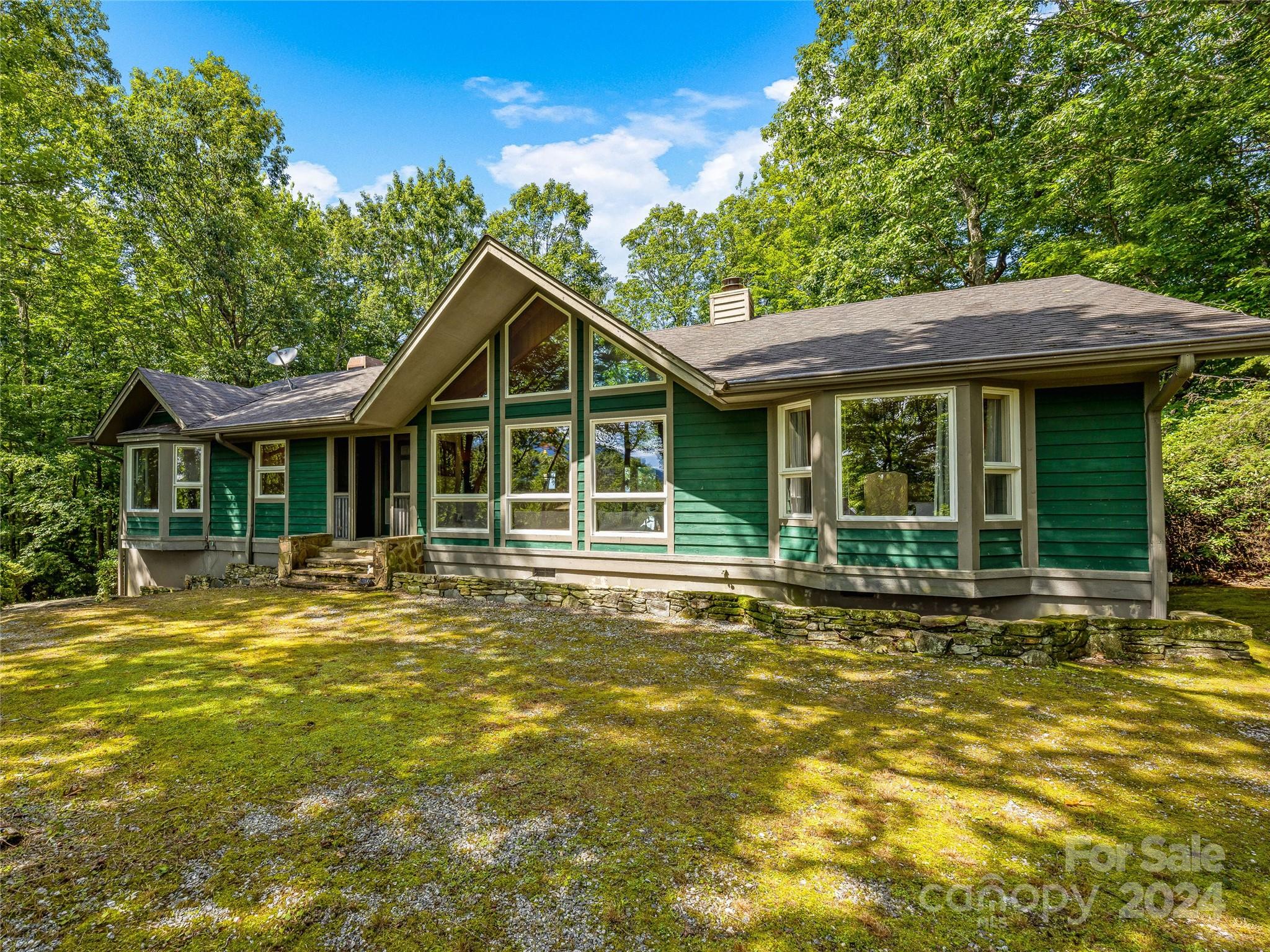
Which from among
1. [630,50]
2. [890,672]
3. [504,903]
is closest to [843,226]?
[630,50]

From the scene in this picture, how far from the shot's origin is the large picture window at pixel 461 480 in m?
10.1

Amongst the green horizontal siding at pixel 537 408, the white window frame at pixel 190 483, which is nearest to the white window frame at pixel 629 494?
the green horizontal siding at pixel 537 408

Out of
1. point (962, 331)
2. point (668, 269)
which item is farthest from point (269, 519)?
point (668, 269)

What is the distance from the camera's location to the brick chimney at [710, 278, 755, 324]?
1201 cm

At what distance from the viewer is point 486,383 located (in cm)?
1017

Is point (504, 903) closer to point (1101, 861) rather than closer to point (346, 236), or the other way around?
point (1101, 861)

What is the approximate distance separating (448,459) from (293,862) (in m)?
8.46

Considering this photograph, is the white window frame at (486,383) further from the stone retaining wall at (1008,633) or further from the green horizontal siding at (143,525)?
the green horizontal siding at (143,525)

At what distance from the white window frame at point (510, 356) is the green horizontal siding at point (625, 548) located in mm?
2692

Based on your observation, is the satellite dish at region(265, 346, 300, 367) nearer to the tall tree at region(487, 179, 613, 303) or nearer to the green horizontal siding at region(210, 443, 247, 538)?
the green horizontal siding at region(210, 443, 247, 538)

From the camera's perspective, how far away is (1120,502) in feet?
21.3

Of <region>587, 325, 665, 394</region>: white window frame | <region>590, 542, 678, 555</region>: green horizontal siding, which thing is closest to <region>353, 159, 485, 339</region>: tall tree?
<region>587, 325, 665, 394</region>: white window frame

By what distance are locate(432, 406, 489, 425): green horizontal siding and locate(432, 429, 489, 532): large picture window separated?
196 mm

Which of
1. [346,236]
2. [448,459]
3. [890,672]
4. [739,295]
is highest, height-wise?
[346,236]
